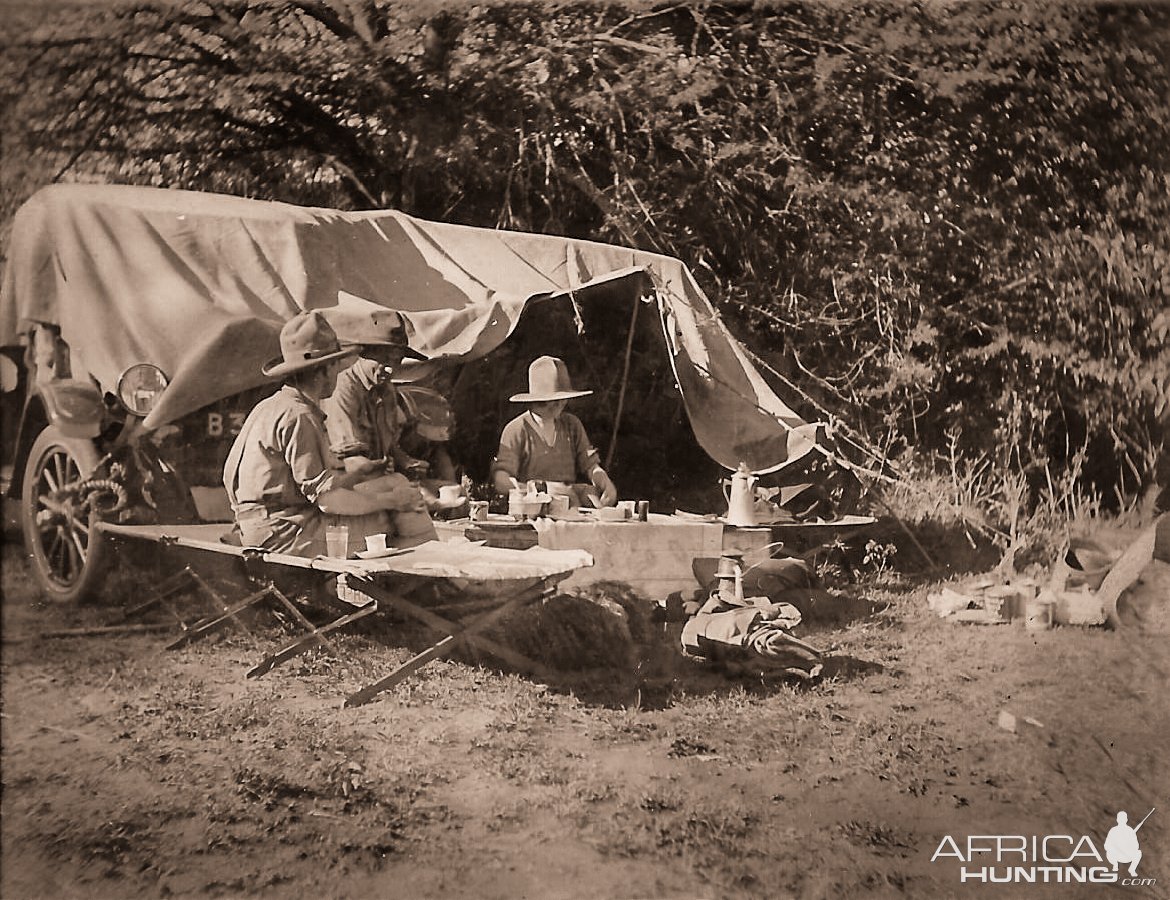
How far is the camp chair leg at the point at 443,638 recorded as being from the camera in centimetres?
406

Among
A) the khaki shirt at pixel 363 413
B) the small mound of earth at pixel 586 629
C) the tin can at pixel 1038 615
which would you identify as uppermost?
the khaki shirt at pixel 363 413

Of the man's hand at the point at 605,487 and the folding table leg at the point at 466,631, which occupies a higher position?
the man's hand at the point at 605,487

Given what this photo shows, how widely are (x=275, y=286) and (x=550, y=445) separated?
4.19 ft

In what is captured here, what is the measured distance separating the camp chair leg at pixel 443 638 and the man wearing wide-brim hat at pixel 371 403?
287 millimetres

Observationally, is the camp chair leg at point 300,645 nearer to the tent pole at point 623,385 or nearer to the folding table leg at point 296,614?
the folding table leg at point 296,614

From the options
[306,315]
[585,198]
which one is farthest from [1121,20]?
[306,315]

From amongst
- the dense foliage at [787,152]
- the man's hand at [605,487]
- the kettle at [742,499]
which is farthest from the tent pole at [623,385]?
the kettle at [742,499]

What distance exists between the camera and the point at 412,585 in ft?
13.3

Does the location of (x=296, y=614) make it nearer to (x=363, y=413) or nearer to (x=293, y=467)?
(x=293, y=467)

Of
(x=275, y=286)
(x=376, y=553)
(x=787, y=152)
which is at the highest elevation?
(x=787, y=152)

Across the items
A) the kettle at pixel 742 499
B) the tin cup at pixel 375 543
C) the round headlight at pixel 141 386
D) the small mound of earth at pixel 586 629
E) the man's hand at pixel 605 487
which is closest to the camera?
the round headlight at pixel 141 386

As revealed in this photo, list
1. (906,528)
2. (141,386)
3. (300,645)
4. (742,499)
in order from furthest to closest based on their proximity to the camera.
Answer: (906,528)
(742,499)
(300,645)
(141,386)

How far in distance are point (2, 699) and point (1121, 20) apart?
5.24m

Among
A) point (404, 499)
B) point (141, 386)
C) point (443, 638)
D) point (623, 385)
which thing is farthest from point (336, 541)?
point (623, 385)
